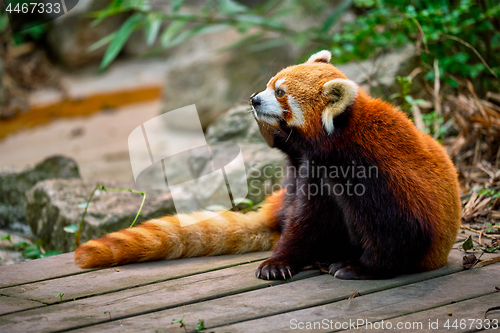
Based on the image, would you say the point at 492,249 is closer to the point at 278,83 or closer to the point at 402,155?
the point at 402,155

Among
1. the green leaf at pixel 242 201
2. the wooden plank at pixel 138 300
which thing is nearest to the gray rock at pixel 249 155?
the green leaf at pixel 242 201

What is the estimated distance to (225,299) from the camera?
1.88 m

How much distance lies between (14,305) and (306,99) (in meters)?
1.45

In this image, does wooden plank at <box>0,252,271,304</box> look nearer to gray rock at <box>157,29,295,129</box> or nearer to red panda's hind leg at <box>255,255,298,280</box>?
red panda's hind leg at <box>255,255,298,280</box>

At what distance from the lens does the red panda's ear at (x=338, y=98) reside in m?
2.05

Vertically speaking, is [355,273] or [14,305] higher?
[14,305]

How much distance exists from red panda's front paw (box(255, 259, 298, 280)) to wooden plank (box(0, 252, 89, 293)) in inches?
33.0

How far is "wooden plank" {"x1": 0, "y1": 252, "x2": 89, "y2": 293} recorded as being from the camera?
216 centimetres

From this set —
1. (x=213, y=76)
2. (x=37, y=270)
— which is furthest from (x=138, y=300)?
(x=213, y=76)

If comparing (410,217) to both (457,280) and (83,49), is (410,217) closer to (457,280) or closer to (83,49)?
(457,280)

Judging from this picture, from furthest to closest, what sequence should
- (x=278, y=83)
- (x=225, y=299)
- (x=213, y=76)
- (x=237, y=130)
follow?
(x=213, y=76), (x=237, y=130), (x=278, y=83), (x=225, y=299)

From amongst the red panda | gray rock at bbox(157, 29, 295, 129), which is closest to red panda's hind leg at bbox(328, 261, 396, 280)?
the red panda

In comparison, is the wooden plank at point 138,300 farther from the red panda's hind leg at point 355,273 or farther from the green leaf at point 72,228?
the green leaf at point 72,228

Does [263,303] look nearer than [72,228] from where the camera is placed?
Yes
